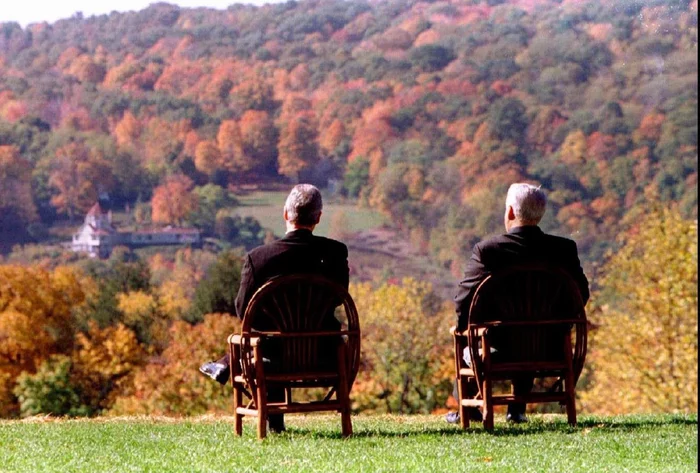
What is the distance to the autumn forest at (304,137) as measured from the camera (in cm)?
6806

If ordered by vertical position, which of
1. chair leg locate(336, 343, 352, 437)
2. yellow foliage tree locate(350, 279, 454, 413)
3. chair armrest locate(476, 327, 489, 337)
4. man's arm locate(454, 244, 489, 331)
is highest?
man's arm locate(454, 244, 489, 331)

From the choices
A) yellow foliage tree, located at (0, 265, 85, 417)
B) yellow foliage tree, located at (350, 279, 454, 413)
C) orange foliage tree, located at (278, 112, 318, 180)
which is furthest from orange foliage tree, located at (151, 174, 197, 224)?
yellow foliage tree, located at (350, 279, 454, 413)

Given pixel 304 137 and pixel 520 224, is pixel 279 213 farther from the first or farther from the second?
pixel 520 224

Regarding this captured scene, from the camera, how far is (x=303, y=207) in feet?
26.6

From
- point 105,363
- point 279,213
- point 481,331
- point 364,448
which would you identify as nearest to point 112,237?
point 279,213

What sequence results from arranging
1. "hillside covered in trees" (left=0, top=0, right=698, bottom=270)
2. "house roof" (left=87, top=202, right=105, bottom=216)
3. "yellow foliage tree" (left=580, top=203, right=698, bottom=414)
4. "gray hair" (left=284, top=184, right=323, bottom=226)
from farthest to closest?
"house roof" (left=87, top=202, right=105, bottom=216), "hillside covered in trees" (left=0, top=0, right=698, bottom=270), "yellow foliage tree" (left=580, top=203, right=698, bottom=414), "gray hair" (left=284, top=184, right=323, bottom=226)

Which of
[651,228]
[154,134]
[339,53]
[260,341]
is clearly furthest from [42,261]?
[260,341]

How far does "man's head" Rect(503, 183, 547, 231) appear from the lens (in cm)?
832

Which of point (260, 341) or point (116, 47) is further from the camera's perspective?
point (116, 47)

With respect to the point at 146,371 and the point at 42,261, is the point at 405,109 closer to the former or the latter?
the point at 42,261

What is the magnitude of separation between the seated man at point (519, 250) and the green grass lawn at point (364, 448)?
718 mm

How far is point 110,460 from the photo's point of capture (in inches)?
279

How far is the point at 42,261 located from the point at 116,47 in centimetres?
5398

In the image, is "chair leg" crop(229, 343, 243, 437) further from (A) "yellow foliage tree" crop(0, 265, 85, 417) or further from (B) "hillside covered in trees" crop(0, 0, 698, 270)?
(B) "hillside covered in trees" crop(0, 0, 698, 270)
